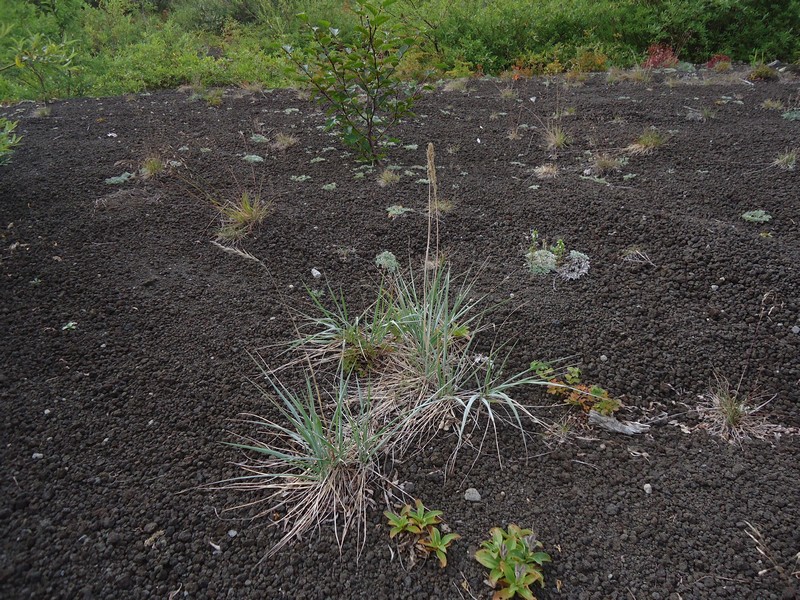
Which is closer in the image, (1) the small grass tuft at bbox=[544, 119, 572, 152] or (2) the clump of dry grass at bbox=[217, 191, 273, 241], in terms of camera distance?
(2) the clump of dry grass at bbox=[217, 191, 273, 241]

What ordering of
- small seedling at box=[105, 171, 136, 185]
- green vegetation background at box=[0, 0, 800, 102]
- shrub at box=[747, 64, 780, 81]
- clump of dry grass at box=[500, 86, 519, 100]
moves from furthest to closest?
green vegetation background at box=[0, 0, 800, 102], shrub at box=[747, 64, 780, 81], clump of dry grass at box=[500, 86, 519, 100], small seedling at box=[105, 171, 136, 185]

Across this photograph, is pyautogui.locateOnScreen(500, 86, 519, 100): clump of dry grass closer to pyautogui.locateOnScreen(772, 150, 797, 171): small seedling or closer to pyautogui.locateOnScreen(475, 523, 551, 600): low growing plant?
pyautogui.locateOnScreen(772, 150, 797, 171): small seedling

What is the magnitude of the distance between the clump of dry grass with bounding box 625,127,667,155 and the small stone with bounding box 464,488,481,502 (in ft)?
11.0

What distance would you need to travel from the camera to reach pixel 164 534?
1.57m

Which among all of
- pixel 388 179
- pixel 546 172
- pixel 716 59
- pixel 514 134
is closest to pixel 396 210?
pixel 388 179

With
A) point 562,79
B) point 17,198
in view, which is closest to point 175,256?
point 17,198

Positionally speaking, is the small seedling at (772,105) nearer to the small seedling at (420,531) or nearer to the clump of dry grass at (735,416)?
the clump of dry grass at (735,416)

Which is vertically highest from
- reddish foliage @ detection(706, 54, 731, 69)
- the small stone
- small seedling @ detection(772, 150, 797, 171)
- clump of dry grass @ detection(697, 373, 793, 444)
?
small seedling @ detection(772, 150, 797, 171)

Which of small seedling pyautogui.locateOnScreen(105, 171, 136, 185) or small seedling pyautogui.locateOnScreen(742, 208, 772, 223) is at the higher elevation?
small seedling pyautogui.locateOnScreen(742, 208, 772, 223)

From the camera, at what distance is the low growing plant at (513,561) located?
55.2 inches

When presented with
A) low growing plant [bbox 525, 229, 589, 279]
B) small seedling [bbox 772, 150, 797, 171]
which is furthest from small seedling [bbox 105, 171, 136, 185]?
small seedling [bbox 772, 150, 797, 171]

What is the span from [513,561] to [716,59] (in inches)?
321

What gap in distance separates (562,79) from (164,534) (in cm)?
673

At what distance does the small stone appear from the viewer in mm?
1721
